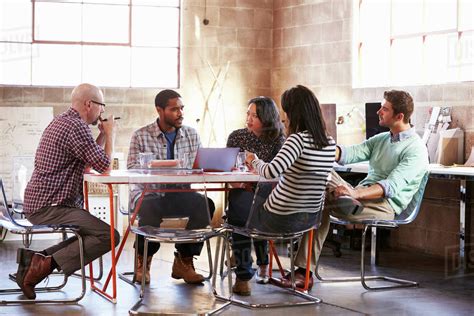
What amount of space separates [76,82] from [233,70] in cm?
155

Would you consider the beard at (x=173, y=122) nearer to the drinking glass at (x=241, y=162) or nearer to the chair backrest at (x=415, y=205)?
the drinking glass at (x=241, y=162)

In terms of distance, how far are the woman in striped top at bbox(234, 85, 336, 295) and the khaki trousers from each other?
438 mm

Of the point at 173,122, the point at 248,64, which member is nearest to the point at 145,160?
the point at 173,122

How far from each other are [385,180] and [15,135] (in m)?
3.84

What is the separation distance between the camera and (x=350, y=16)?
8.23 meters

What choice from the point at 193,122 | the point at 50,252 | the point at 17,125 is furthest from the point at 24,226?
the point at 193,122

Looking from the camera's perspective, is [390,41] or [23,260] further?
[390,41]

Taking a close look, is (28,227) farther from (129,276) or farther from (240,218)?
(240,218)

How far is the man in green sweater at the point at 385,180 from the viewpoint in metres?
5.73

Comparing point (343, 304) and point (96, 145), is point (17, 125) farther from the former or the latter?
point (343, 304)

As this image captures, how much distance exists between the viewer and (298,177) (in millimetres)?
5207

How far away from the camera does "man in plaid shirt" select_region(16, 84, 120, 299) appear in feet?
17.5

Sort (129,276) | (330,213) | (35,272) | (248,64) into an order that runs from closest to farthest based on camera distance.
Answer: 1. (35,272)
2. (330,213)
3. (129,276)
4. (248,64)

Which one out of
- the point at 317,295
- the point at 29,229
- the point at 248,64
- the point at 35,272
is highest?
the point at 248,64
